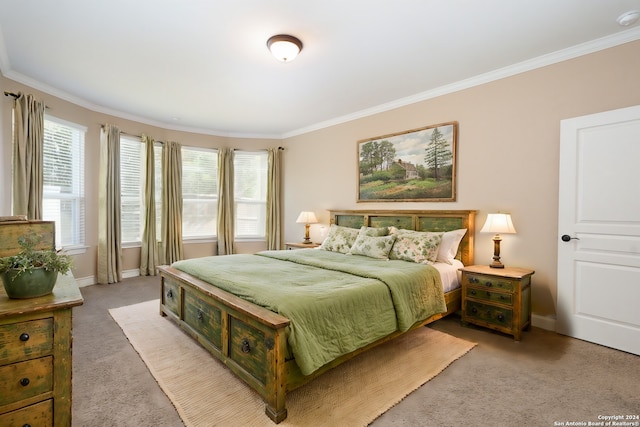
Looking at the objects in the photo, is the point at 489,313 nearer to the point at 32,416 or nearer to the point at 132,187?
the point at 32,416

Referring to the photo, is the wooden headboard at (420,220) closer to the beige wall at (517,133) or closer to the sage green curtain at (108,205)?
the beige wall at (517,133)

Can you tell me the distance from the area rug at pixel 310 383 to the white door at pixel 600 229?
112 cm

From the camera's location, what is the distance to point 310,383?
2131mm

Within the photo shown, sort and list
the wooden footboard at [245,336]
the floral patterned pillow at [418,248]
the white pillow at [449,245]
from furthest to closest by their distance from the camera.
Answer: the white pillow at [449,245] → the floral patterned pillow at [418,248] → the wooden footboard at [245,336]

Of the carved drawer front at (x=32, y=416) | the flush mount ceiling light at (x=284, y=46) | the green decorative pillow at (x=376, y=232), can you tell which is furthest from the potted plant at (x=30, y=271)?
the green decorative pillow at (x=376, y=232)

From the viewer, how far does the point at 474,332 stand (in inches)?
119

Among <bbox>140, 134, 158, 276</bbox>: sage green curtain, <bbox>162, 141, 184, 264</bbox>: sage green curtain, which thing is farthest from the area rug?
<bbox>162, 141, 184, 264</bbox>: sage green curtain

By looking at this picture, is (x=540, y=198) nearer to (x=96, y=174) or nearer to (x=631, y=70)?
(x=631, y=70)

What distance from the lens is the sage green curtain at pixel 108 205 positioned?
4609 millimetres

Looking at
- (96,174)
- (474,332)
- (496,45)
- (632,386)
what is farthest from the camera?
(96,174)

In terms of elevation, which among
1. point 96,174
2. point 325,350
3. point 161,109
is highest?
point 161,109

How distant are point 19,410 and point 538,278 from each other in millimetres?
3875

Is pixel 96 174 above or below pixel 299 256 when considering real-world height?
above

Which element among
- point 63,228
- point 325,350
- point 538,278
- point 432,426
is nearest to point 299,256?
point 325,350
